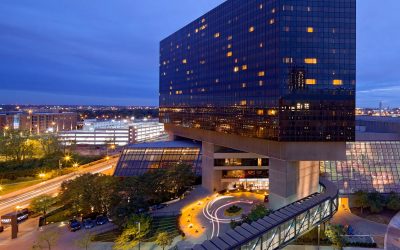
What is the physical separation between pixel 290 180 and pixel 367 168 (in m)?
25.8

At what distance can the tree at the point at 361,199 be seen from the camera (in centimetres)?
6041

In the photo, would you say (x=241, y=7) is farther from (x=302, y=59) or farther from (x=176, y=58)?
(x=176, y=58)

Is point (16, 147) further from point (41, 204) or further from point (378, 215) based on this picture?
point (378, 215)

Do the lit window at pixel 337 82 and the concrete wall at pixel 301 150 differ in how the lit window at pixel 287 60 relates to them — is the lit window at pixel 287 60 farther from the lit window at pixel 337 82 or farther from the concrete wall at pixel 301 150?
the concrete wall at pixel 301 150

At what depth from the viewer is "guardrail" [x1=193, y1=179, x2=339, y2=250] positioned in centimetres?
2919

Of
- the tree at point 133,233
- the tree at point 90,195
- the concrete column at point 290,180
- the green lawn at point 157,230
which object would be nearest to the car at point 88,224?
the tree at point 90,195

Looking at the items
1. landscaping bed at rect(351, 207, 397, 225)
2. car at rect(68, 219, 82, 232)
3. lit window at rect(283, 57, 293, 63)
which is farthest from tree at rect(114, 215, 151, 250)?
landscaping bed at rect(351, 207, 397, 225)

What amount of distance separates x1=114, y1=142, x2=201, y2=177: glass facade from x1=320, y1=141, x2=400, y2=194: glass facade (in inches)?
1555

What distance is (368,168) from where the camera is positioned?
71062mm

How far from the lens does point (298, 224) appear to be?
127ft

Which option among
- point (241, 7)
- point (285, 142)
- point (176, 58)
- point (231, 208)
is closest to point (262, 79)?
point (285, 142)

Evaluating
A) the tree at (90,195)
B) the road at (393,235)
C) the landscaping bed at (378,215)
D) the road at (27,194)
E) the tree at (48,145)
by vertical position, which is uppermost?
the tree at (48,145)

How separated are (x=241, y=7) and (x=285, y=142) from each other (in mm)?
35919

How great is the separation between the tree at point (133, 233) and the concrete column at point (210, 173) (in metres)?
32.1
